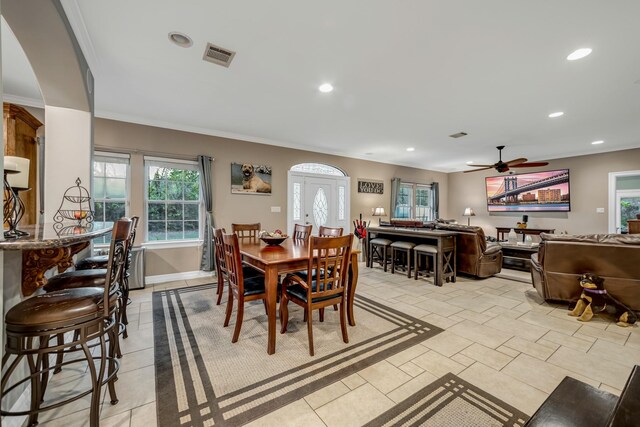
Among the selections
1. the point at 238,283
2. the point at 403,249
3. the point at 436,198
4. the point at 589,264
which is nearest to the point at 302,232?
the point at 238,283

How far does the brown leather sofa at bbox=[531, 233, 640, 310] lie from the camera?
296 cm

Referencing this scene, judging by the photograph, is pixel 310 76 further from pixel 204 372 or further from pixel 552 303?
pixel 552 303

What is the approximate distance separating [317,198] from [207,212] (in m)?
2.48

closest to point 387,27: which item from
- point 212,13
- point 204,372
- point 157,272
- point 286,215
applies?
point 212,13

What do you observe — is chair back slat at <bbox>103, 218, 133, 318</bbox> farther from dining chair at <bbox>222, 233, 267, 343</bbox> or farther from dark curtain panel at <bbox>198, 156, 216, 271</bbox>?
dark curtain panel at <bbox>198, 156, 216, 271</bbox>

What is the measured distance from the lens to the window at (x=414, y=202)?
8063 mm

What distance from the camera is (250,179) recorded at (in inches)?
209

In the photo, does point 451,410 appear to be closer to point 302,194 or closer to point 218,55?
point 218,55

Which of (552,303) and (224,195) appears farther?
(224,195)

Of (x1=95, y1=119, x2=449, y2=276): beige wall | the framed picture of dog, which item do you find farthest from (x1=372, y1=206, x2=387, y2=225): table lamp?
the framed picture of dog

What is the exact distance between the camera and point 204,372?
208 cm

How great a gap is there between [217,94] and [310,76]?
1.28 meters

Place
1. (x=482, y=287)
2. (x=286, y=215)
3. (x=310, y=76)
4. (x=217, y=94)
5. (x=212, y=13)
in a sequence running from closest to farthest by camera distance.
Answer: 1. (x=212, y=13)
2. (x=310, y=76)
3. (x=217, y=94)
4. (x=482, y=287)
5. (x=286, y=215)

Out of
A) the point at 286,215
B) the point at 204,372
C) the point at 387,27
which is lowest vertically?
the point at 204,372
